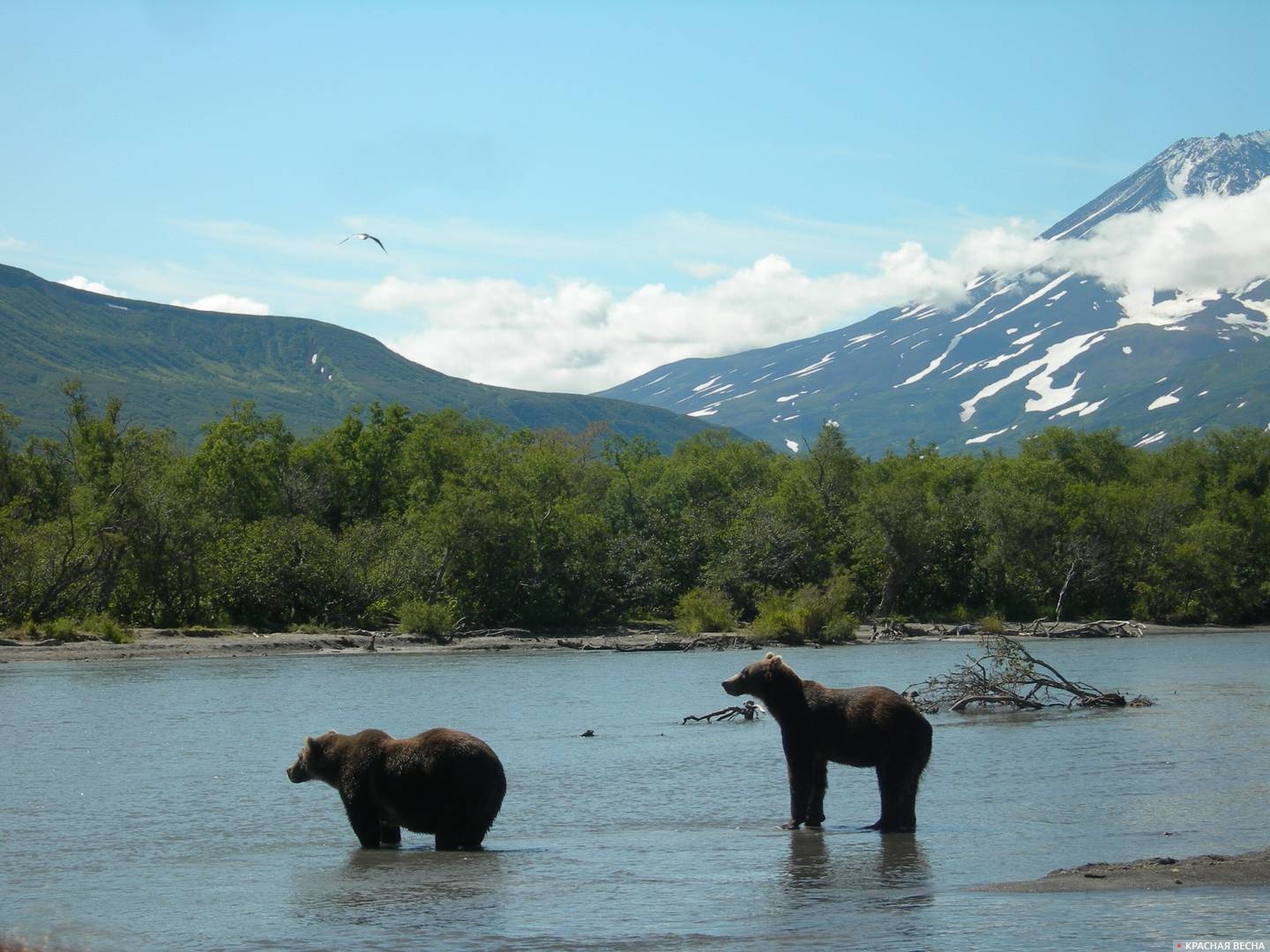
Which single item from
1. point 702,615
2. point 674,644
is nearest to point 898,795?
point 674,644

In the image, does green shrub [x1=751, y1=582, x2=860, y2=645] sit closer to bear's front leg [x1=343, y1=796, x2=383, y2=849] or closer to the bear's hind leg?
the bear's hind leg

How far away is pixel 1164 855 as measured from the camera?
593 inches

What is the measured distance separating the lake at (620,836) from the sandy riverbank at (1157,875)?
1.24 ft

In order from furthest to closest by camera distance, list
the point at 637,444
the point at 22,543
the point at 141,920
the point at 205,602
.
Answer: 1. the point at 637,444
2. the point at 205,602
3. the point at 22,543
4. the point at 141,920

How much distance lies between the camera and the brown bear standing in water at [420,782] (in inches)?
620

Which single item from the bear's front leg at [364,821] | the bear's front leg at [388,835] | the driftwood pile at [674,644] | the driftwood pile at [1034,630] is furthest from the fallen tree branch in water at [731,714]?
the driftwood pile at [1034,630]

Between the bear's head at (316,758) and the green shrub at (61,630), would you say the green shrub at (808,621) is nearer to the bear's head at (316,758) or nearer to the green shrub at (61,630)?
the green shrub at (61,630)

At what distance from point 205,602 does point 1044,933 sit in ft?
193

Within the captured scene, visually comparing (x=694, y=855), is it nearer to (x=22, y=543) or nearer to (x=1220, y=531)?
(x=22, y=543)

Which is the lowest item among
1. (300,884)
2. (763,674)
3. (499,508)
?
(300,884)

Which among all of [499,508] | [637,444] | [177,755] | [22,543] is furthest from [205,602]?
[637,444]

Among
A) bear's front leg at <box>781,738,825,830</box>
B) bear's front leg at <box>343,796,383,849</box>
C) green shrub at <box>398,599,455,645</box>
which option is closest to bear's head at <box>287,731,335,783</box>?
bear's front leg at <box>343,796,383,849</box>

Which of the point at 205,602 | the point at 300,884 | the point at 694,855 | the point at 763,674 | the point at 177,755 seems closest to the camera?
the point at 300,884

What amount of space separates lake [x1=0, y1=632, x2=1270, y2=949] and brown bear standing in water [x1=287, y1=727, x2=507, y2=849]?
15.3 inches
